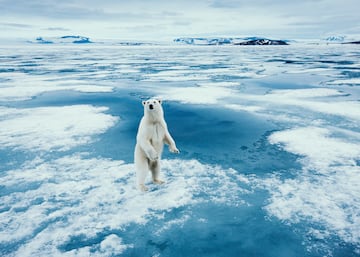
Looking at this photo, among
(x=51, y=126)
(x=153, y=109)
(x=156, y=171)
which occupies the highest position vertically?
(x=153, y=109)

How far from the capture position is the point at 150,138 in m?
4.28

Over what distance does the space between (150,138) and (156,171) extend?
63 cm

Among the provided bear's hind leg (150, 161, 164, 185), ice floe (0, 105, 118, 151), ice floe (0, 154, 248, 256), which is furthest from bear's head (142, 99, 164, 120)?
ice floe (0, 105, 118, 151)

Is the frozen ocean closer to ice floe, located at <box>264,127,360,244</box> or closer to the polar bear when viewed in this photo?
ice floe, located at <box>264,127,360,244</box>

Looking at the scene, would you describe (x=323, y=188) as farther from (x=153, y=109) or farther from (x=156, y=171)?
(x=153, y=109)

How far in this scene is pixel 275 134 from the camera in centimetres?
699

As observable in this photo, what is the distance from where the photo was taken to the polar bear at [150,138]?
415 cm

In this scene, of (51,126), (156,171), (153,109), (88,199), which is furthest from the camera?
(51,126)

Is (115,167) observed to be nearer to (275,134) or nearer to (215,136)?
(215,136)

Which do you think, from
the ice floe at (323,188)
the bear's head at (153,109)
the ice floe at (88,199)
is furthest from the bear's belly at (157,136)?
the ice floe at (323,188)

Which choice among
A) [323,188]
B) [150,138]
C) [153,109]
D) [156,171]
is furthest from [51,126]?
[323,188]

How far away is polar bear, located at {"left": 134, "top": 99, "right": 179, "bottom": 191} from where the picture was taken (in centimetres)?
415

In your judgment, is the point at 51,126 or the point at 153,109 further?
the point at 51,126

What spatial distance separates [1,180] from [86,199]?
1652 millimetres
